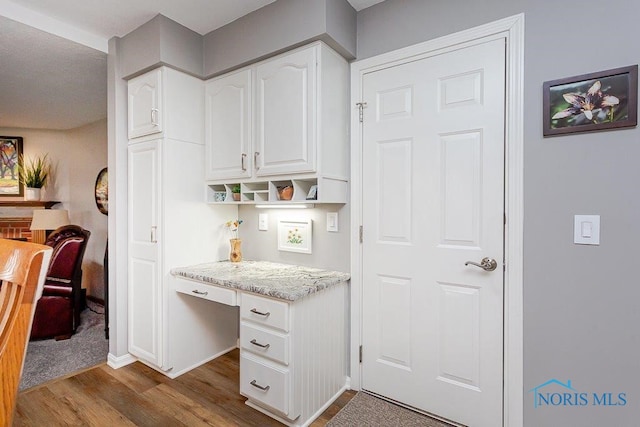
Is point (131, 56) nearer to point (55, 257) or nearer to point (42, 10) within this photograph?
point (42, 10)

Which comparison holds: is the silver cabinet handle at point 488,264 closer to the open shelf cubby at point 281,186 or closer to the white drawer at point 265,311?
the open shelf cubby at point 281,186

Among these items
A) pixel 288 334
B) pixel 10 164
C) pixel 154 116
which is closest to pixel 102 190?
pixel 10 164

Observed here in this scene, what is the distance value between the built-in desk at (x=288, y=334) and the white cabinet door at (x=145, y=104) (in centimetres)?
108

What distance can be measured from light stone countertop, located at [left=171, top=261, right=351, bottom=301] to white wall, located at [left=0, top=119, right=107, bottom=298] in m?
2.69

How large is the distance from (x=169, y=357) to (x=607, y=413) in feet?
→ 8.08

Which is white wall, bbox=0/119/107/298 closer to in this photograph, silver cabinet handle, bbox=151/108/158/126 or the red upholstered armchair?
the red upholstered armchair

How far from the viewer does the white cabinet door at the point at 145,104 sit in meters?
2.26

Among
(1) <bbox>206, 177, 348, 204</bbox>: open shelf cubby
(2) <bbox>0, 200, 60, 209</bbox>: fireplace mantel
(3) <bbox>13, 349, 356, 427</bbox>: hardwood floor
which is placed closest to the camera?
(3) <bbox>13, 349, 356, 427</bbox>: hardwood floor

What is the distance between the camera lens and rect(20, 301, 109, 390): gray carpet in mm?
2350

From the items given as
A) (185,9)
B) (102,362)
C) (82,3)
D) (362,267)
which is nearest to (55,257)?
(102,362)

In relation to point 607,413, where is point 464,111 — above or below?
above

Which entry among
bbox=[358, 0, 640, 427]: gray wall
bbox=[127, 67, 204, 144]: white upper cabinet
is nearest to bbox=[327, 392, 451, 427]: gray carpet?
bbox=[358, 0, 640, 427]: gray wall

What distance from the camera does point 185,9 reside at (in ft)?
6.89

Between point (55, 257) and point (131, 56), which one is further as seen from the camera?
point (55, 257)
